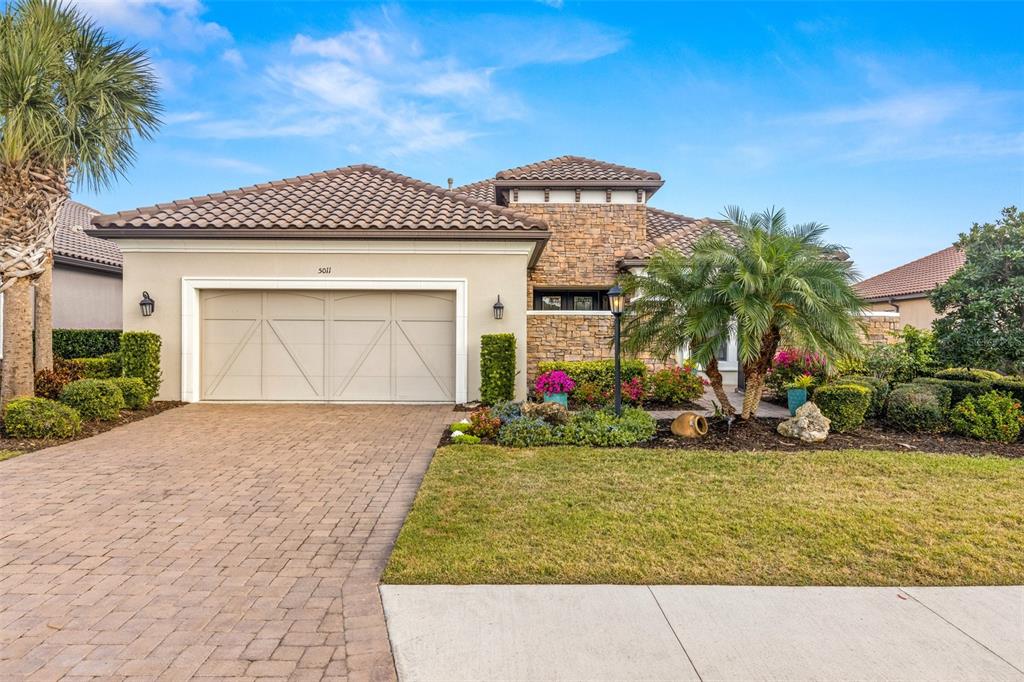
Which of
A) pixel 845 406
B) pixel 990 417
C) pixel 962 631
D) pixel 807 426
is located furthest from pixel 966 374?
pixel 962 631

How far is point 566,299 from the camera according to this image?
59.9 ft

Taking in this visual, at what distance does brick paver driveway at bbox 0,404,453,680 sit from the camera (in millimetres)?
3057

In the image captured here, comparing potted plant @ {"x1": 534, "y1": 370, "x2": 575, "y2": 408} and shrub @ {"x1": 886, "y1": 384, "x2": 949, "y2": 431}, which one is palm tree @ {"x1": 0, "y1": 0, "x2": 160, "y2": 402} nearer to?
potted plant @ {"x1": 534, "y1": 370, "x2": 575, "y2": 408}

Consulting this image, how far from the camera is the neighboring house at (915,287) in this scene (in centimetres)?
2208

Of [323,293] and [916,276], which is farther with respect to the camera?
[916,276]

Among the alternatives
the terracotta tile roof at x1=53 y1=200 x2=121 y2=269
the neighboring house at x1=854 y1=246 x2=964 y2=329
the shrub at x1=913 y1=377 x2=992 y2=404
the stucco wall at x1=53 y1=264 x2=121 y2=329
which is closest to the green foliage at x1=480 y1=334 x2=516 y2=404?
the shrub at x1=913 y1=377 x2=992 y2=404

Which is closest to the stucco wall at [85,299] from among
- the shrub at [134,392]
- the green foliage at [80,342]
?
the green foliage at [80,342]

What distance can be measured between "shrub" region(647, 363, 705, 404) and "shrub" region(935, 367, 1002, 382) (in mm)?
4193

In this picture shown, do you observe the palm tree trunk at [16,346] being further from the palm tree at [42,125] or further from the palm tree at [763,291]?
the palm tree at [763,291]

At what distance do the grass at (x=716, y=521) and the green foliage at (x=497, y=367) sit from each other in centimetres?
400

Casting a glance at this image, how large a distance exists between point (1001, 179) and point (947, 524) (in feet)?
34.4

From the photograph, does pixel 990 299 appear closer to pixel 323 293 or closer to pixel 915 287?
pixel 323 293

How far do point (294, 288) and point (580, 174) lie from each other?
10.0m

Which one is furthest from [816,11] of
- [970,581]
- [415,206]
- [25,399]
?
[25,399]
